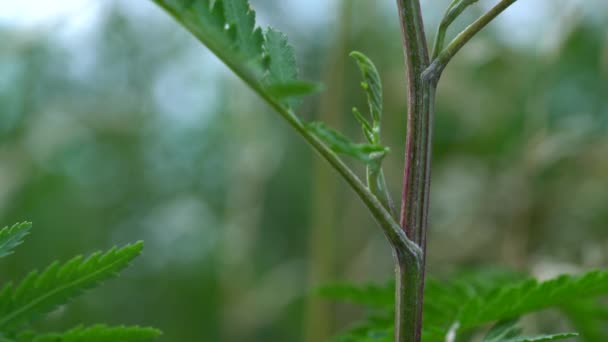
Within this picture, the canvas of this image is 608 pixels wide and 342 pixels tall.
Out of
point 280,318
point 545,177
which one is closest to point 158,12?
point 280,318

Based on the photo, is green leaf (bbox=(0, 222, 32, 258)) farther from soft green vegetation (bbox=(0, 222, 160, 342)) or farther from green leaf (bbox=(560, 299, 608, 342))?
green leaf (bbox=(560, 299, 608, 342))

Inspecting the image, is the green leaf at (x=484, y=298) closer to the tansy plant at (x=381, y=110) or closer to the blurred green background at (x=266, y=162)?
the tansy plant at (x=381, y=110)

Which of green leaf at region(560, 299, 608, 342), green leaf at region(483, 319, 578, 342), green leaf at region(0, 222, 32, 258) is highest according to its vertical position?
green leaf at region(0, 222, 32, 258)

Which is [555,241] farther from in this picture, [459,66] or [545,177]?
[459,66]

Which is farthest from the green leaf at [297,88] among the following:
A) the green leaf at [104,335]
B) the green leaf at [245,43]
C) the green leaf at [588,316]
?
the green leaf at [588,316]

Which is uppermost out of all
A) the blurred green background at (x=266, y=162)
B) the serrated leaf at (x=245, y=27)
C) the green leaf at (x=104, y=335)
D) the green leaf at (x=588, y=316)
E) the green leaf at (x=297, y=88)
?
the blurred green background at (x=266, y=162)

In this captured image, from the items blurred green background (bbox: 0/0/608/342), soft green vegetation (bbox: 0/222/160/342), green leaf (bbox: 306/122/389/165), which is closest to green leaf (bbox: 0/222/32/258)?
soft green vegetation (bbox: 0/222/160/342)

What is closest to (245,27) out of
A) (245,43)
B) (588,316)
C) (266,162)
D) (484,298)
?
(245,43)
